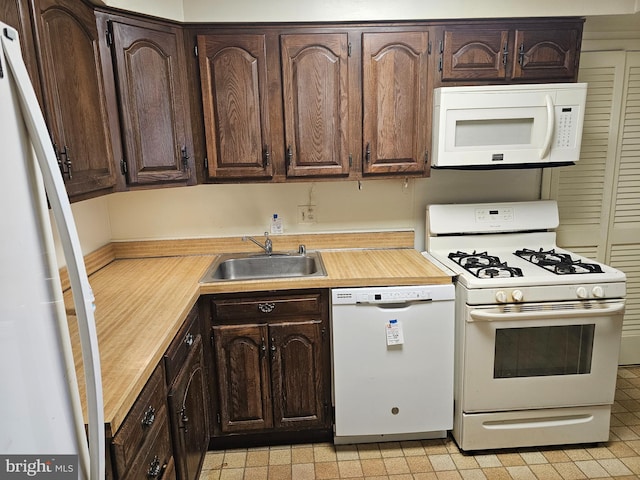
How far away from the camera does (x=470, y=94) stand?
2.10 m

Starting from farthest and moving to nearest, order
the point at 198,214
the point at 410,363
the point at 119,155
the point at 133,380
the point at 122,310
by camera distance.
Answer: the point at 198,214, the point at 410,363, the point at 119,155, the point at 122,310, the point at 133,380

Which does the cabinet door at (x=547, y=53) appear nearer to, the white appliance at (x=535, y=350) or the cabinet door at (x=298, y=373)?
the white appliance at (x=535, y=350)

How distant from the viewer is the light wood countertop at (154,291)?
121 centimetres

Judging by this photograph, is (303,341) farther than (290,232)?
No

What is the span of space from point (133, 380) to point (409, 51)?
1911 millimetres

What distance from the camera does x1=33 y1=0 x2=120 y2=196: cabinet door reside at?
4.41 feet

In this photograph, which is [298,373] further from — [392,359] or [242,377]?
[392,359]

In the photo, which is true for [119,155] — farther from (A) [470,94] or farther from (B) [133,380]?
(A) [470,94]

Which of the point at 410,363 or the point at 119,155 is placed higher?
the point at 119,155

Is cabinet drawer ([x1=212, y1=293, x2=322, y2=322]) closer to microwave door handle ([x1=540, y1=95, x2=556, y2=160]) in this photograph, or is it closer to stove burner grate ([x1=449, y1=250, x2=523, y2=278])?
stove burner grate ([x1=449, y1=250, x2=523, y2=278])

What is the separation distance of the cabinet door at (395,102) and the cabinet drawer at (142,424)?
4.74ft

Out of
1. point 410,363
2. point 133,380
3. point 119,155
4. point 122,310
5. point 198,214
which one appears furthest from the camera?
point 198,214

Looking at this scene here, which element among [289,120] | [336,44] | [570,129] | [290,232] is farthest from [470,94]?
[290,232]

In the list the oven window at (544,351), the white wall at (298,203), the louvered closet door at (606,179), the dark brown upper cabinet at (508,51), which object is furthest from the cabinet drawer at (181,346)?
the louvered closet door at (606,179)
